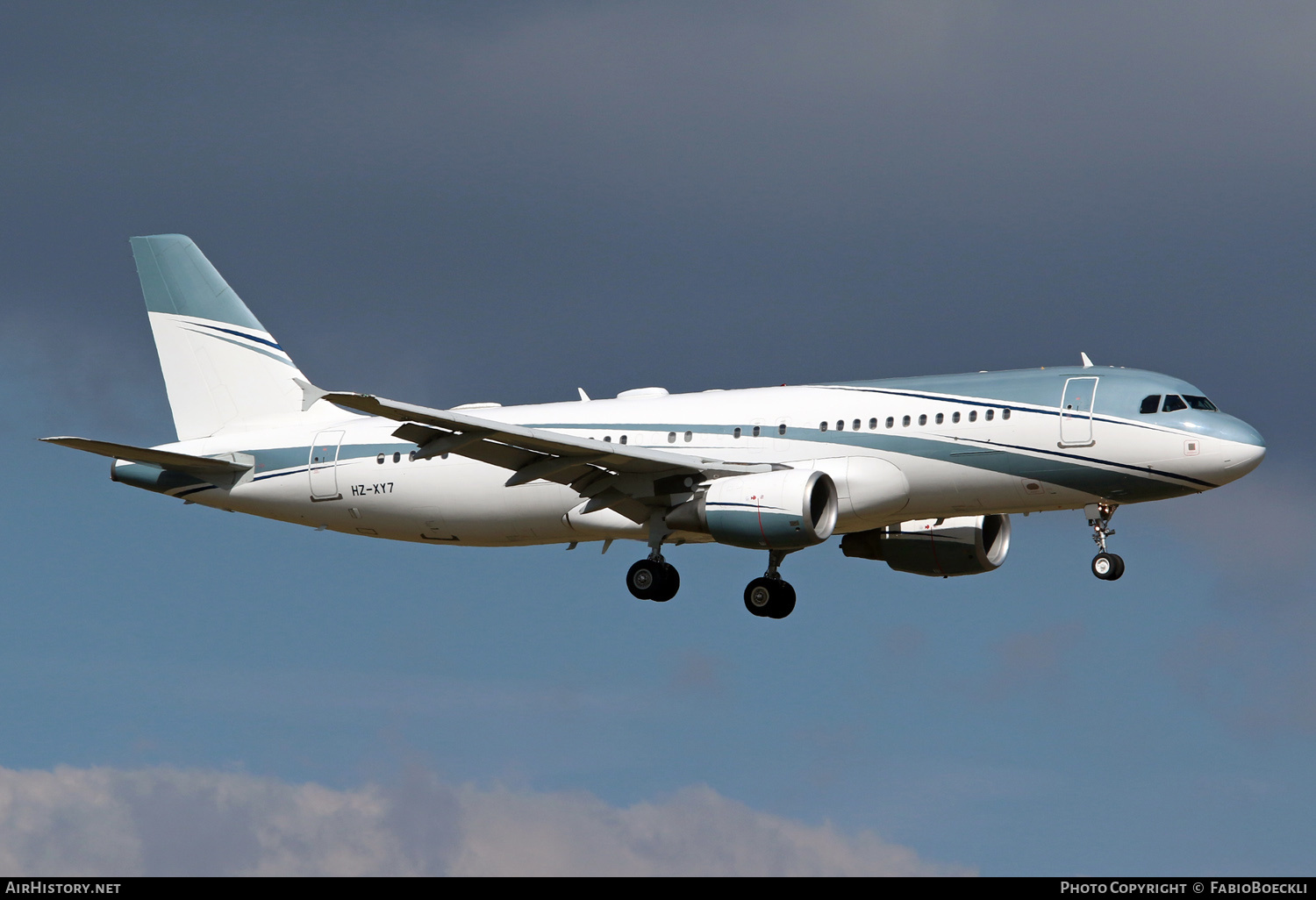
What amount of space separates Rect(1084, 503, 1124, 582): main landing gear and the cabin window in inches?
120

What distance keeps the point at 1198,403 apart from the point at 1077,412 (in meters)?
2.86

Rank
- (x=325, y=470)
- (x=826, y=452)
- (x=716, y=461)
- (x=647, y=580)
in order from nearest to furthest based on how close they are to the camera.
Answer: (x=826, y=452) < (x=716, y=461) < (x=647, y=580) < (x=325, y=470)

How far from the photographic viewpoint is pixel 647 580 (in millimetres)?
42375

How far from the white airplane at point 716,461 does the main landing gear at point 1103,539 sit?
0.17 ft

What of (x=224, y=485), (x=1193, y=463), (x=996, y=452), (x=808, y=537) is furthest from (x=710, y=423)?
(x=224, y=485)

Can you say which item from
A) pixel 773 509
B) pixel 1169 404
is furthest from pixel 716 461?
pixel 1169 404

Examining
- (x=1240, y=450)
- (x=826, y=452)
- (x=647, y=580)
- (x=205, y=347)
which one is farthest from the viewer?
(x=205, y=347)

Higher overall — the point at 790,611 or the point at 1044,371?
the point at 1044,371

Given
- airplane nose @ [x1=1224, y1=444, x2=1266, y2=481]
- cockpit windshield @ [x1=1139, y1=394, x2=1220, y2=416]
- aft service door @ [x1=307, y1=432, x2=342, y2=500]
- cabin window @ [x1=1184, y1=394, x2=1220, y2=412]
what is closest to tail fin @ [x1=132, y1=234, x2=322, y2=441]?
aft service door @ [x1=307, y1=432, x2=342, y2=500]

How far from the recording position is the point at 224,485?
157 feet

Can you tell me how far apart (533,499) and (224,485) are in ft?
33.0

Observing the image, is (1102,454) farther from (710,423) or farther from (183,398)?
(183,398)

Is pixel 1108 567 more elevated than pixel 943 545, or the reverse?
pixel 943 545

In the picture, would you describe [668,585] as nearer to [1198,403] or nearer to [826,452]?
[826,452]
